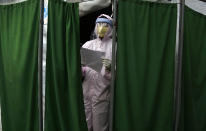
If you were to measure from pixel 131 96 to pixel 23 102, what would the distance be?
141 centimetres

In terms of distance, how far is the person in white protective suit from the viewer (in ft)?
9.33

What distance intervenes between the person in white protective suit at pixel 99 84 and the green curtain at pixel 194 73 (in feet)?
3.01

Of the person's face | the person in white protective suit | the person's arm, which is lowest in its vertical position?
the person in white protective suit

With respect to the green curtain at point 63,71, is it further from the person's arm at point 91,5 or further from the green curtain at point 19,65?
the green curtain at point 19,65

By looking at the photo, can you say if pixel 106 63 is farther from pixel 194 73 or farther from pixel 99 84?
pixel 194 73

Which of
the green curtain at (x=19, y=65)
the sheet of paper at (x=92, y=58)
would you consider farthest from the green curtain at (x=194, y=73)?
the green curtain at (x=19, y=65)

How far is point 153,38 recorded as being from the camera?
8.91 feet

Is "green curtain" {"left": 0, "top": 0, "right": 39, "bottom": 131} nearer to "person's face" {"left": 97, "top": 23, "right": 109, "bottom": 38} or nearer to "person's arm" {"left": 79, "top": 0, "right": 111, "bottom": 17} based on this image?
"person's arm" {"left": 79, "top": 0, "right": 111, "bottom": 17}

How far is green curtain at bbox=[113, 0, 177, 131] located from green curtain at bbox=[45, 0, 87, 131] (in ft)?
1.51

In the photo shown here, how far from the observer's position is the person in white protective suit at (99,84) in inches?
112

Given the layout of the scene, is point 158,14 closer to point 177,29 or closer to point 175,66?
point 177,29

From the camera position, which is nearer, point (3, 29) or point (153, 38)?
point (153, 38)

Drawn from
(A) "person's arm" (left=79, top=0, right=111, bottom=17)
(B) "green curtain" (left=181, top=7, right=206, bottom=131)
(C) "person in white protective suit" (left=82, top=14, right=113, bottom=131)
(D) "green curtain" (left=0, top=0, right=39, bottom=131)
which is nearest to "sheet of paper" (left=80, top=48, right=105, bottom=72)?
(C) "person in white protective suit" (left=82, top=14, right=113, bottom=131)

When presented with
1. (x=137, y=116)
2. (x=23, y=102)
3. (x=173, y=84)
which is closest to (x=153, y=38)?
(x=173, y=84)
